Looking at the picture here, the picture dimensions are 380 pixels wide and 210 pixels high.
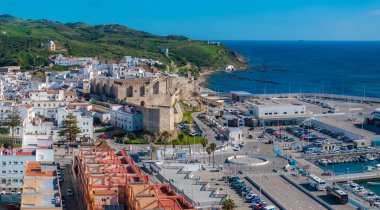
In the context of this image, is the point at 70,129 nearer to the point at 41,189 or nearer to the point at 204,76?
the point at 41,189

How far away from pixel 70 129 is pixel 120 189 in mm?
15154

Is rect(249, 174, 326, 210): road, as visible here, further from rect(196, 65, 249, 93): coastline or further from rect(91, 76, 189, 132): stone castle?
rect(196, 65, 249, 93): coastline

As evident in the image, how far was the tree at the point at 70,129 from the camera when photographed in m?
34.7

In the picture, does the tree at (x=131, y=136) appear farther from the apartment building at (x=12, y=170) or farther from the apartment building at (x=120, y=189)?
the apartment building at (x=120, y=189)

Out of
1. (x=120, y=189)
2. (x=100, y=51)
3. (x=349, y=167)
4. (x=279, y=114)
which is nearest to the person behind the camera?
(x=120, y=189)

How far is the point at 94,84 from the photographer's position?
4738 cm

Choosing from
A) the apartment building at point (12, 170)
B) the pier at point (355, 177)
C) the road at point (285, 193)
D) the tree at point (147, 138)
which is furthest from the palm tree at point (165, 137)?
the apartment building at point (12, 170)

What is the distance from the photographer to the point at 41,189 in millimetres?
21453

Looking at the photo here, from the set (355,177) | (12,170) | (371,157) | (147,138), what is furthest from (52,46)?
(355,177)

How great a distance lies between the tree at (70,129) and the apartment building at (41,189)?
9.43 metres

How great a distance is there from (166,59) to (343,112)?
137 ft

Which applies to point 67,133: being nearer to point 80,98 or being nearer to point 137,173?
point 80,98

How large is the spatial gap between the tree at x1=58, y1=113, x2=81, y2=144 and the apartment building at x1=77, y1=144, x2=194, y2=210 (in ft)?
34.7

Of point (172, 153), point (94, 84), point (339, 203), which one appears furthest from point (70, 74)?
point (339, 203)
